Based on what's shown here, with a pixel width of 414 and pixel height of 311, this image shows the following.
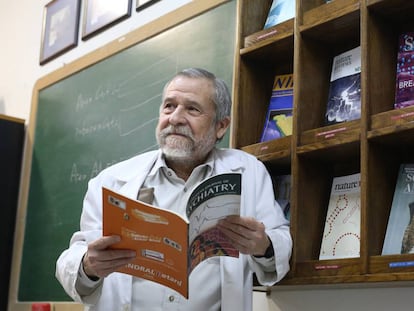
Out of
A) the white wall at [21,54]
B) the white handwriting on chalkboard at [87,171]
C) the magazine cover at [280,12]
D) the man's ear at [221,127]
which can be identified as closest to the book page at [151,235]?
the man's ear at [221,127]

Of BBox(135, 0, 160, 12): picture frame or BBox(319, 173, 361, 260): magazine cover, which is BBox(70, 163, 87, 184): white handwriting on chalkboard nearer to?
BBox(135, 0, 160, 12): picture frame

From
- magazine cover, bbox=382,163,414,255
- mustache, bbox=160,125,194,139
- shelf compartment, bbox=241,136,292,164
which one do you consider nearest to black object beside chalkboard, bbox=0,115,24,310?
mustache, bbox=160,125,194,139

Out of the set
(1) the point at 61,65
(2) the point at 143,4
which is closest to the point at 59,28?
(1) the point at 61,65

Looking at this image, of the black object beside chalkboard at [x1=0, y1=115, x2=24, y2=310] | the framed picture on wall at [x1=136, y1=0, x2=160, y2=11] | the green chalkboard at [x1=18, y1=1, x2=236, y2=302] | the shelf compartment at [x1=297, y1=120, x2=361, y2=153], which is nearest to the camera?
the shelf compartment at [x1=297, y1=120, x2=361, y2=153]

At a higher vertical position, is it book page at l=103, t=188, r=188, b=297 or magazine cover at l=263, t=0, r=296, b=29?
magazine cover at l=263, t=0, r=296, b=29

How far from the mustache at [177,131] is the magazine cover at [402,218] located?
2.03 ft

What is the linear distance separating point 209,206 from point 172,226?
3.7 inches

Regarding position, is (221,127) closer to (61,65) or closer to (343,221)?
(343,221)

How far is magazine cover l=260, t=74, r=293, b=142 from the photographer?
1.82m

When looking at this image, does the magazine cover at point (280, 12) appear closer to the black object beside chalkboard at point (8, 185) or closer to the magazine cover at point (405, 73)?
the magazine cover at point (405, 73)

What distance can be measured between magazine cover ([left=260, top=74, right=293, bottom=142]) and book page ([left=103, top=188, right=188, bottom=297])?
661 millimetres

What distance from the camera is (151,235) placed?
1.28 m

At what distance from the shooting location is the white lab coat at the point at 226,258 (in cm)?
155

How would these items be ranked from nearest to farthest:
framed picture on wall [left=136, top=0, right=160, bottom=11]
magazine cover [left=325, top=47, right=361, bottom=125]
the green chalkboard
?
1. magazine cover [left=325, top=47, right=361, bottom=125]
2. the green chalkboard
3. framed picture on wall [left=136, top=0, right=160, bottom=11]
